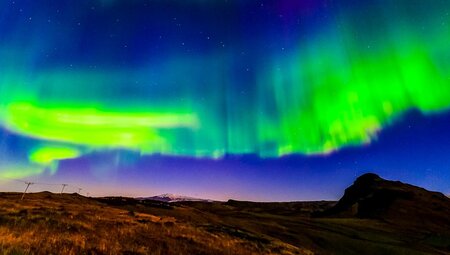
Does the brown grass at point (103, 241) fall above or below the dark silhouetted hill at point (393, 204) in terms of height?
below

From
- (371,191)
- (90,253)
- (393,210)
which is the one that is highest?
(371,191)

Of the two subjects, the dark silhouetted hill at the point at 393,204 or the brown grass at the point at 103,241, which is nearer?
the brown grass at the point at 103,241

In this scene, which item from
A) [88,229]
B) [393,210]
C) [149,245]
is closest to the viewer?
[149,245]

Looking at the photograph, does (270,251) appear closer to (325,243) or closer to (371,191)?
(325,243)

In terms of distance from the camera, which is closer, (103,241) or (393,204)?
(103,241)

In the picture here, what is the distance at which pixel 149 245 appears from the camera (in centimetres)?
2731

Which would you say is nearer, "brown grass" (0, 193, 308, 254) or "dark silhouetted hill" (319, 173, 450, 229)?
"brown grass" (0, 193, 308, 254)

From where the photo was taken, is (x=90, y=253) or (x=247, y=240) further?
(x=247, y=240)

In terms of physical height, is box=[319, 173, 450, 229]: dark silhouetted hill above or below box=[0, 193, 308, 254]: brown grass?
above

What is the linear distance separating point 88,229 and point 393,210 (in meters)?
119

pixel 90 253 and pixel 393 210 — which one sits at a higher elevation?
pixel 393 210

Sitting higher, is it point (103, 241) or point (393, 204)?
point (393, 204)

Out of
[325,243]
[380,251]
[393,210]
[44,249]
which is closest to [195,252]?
[44,249]

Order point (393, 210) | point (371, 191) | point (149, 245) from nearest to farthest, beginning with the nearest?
point (149, 245), point (393, 210), point (371, 191)
